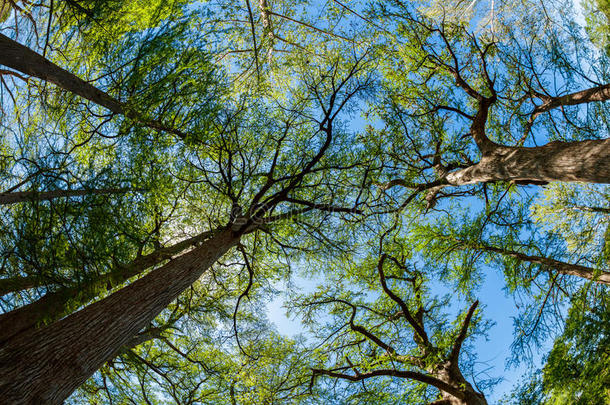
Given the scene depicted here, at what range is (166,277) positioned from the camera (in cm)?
336

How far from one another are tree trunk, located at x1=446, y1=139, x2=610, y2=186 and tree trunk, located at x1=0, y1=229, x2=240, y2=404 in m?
4.04

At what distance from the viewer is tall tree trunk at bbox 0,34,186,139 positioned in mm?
2609

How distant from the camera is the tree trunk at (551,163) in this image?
8.75 feet

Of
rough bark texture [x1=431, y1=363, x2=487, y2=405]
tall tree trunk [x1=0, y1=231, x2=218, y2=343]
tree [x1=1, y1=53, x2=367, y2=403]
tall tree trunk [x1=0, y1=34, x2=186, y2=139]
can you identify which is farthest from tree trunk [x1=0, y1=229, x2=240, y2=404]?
rough bark texture [x1=431, y1=363, x2=487, y2=405]

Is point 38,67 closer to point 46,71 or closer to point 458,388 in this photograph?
point 46,71

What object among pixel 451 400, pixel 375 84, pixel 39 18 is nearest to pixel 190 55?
pixel 39 18

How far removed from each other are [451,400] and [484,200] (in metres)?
3.92

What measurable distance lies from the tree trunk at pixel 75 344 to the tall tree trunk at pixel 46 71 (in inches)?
72.9

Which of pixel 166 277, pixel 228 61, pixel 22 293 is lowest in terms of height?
pixel 166 277

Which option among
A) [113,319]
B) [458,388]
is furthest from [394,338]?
[113,319]

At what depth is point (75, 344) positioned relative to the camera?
7.06ft

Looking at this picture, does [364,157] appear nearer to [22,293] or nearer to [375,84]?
[375,84]

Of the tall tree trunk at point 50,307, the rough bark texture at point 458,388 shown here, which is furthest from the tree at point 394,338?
the tall tree trunk at point 50,307

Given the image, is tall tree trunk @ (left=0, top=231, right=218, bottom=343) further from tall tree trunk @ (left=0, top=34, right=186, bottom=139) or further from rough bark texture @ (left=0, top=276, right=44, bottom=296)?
tall tree trunk @ (left=0, top=34, right=186, bottom=139)
